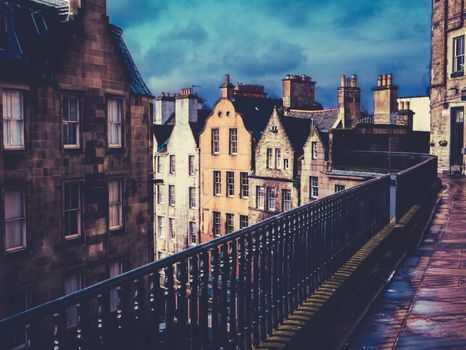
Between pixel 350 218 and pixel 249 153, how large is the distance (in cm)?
3063

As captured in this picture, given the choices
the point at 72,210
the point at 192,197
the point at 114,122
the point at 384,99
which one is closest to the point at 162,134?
the point at 192,197

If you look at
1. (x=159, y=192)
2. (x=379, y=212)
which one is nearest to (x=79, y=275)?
(x=379, y=212)

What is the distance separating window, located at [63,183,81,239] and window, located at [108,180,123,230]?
1.96 metres

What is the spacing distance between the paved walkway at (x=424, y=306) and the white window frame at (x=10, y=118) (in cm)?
1427

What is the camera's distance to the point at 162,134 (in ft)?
151

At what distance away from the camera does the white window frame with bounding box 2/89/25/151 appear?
57.4 feet

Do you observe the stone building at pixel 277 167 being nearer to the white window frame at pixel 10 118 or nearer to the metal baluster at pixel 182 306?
the white window frame at pixel 10 118

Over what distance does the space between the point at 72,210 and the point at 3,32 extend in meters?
7.17

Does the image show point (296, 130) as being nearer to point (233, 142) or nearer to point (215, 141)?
point (233, 142)

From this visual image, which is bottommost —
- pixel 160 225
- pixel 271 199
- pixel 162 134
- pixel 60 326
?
pixel 160 225

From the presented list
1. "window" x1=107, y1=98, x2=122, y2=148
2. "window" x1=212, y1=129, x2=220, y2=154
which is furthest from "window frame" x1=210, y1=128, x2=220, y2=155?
"window" x1=107, y1=98, x2=122, y2=148

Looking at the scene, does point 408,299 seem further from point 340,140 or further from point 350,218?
point 340,140

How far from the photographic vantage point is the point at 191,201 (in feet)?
140

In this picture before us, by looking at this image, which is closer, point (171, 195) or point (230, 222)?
point (230, 222)
